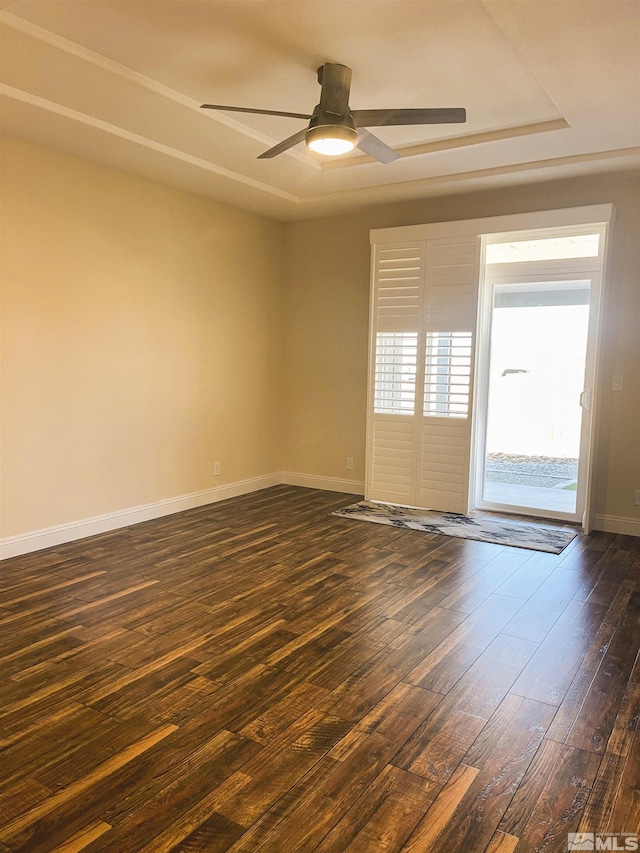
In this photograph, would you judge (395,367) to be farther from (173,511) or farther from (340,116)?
(340,116)

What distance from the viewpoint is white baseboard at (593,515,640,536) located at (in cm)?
471

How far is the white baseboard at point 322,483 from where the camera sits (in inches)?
241

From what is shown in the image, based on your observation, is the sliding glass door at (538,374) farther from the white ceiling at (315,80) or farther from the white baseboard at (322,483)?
the white baseboard at (322,483)

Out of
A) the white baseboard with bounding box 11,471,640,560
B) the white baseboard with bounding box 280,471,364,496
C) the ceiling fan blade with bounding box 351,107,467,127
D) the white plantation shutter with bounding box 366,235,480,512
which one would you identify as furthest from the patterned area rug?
the ceiling fan blade with bounding box 351,107,467,127

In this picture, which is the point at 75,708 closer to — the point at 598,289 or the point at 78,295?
the point at 78,295

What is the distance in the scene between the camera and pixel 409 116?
115 inches

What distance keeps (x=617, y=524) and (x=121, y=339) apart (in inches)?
161

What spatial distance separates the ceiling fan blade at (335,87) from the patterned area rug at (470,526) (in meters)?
3.08

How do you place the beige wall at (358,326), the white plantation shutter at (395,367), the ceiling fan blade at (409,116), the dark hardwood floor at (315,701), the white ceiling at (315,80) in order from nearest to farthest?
the dark hardwood floor at (315,701) → the white ceiling at (315,80) → the ceiling fan blade at (409,116) → the beige wall at (358,326) → the white plantation shutter at (395,367)

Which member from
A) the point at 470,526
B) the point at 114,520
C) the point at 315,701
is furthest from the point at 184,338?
the point at 315,701

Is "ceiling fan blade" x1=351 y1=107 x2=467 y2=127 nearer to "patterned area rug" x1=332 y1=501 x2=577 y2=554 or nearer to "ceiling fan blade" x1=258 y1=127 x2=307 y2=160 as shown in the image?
"ceiling fan blade" x1=258 y1=127 x2=307 y2=160

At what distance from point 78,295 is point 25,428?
3.32 feet

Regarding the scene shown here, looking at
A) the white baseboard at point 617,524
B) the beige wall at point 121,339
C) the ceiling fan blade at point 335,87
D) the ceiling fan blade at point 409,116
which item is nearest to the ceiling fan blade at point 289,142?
Answer: the ceiling fan blade at point 335,87

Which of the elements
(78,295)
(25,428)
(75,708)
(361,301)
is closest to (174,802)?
(75,708)
